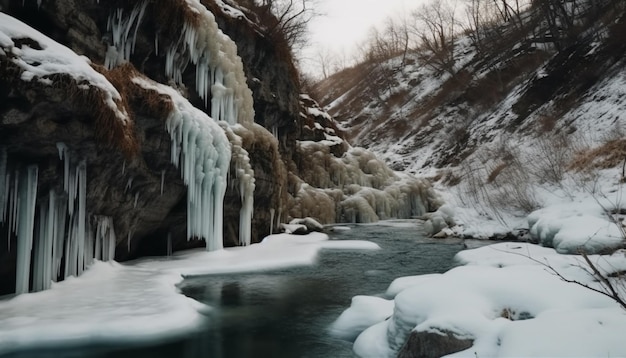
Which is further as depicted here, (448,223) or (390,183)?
(390,183)

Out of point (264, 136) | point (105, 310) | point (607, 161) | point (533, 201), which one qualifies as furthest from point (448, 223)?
point (105, 310)

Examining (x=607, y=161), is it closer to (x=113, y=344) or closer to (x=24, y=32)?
(x=113, y=344)

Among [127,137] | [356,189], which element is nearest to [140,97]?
[127,137]

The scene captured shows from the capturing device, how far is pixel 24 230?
6.03 m

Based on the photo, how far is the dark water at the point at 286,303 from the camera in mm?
4773

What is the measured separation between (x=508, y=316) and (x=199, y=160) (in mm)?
8090

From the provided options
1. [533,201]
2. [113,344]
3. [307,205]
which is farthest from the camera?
[307,205]

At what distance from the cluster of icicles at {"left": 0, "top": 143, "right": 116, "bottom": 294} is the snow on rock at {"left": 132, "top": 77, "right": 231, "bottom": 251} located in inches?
91.5

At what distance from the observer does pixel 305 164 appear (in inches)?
930

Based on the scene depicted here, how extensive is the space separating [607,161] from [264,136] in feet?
34.7

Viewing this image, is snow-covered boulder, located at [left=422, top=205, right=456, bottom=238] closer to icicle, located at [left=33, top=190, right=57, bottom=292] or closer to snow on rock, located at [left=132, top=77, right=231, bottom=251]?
snow on rock, located at [left=132, top=77, right=231, bottom=251]

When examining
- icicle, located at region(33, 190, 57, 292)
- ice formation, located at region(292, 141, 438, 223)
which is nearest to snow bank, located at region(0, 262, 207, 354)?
icicle, located at region(33, 190, 57, 292)

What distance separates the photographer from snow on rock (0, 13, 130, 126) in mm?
5559

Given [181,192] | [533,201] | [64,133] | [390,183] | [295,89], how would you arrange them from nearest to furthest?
[64,133], [181,192], [533,201], [295,89], [390,183]
